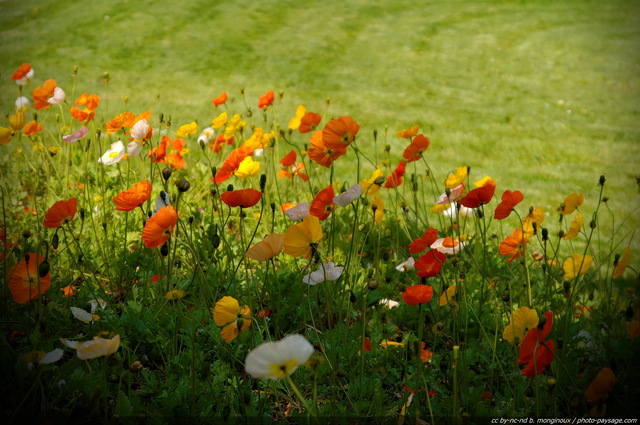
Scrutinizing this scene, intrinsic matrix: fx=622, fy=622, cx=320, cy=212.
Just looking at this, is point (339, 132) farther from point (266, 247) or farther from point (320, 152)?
point (266, 247)

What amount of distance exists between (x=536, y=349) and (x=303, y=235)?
56 cm

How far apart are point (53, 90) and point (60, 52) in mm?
4637

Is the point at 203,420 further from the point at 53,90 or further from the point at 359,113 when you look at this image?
the point at 359,113

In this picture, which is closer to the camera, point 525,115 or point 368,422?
Answer: point 368,422

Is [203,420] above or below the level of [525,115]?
above

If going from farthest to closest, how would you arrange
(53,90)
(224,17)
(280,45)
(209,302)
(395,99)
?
(224,17) → (280,45) → (395,99) → (53,90) → (209,302)

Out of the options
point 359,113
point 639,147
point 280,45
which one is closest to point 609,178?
point 639,147

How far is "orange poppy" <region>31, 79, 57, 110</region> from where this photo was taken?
251cm

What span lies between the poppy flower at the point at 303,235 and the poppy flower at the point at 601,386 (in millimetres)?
634

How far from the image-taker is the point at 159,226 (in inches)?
57.3

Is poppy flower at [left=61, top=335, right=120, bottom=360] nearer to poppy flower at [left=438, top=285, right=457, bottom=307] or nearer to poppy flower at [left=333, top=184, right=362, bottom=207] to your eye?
poppy flower at [left=333, top=184, right=362, bottom=207]

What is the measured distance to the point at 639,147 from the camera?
177 inches

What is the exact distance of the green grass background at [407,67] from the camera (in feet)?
14.8

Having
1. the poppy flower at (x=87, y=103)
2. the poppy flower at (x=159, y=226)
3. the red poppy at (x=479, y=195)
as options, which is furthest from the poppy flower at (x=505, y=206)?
the poppy flower at (x=87, y=103)
